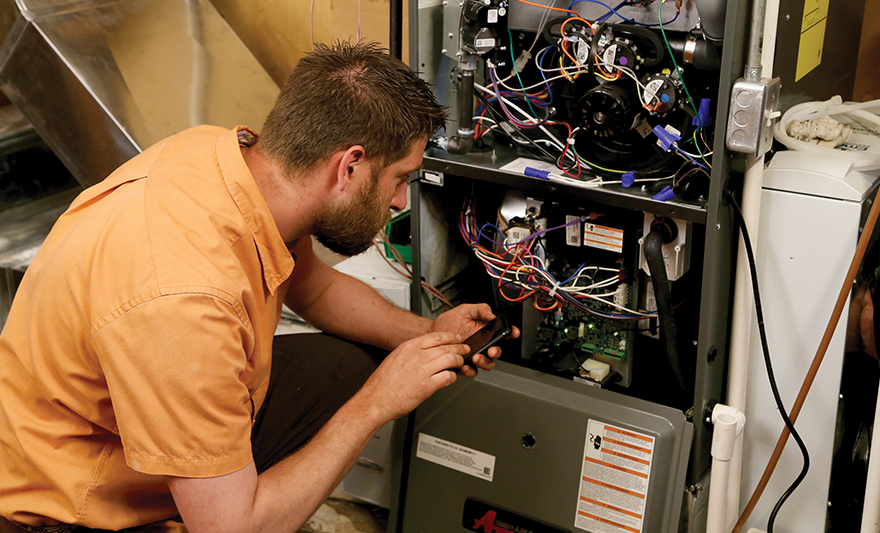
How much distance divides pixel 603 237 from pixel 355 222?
534 millimetres

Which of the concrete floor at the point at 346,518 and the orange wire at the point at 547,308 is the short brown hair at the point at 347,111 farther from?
the concrete floor at the point at 346,518

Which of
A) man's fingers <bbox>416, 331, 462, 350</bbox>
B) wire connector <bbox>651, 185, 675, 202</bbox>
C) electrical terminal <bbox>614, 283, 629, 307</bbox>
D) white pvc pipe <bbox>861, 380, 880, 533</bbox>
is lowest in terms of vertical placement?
white pvc pipe <bbox>861, 380, 880, 533</bbox>

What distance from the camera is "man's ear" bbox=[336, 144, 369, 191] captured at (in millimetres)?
1201

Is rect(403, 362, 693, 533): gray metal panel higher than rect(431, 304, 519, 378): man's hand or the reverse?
the reverse

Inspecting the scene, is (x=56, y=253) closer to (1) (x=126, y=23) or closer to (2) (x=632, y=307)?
(2) (x=632, y=307)

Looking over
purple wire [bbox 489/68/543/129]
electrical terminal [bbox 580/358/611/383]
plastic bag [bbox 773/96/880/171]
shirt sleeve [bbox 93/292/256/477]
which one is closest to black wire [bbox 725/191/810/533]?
plastic bag [bbox 773/96/880/171]

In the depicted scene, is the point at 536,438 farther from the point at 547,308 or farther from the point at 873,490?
the point at 873,490

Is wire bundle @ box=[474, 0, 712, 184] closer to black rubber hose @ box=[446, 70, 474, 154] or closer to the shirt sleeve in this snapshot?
black rubber hose @ box=[446, 70, 474, 154]

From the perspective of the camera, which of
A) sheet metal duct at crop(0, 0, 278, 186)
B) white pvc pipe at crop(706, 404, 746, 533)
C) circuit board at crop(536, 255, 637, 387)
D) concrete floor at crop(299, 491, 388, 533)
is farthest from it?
sheet metal duct at crop(0, 0, 278, 186)

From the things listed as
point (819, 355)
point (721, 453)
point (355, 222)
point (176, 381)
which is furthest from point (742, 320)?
point (176, 381)

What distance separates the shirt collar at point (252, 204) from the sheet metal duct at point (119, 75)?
1076 millimetres

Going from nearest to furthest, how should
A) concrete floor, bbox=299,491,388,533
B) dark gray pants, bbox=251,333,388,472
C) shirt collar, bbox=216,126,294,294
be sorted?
1. shirt collar, bbox=216,126,294,294
2. dark gray pants, bbox=251,333,388,472
3. concrete floor, bbox=299,491,388,533

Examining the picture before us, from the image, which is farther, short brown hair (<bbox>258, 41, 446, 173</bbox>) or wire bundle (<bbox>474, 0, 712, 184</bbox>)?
wire bundle (<bbox>474, 0, 712, 184</bbox>)

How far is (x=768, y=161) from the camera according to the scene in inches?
56.1
